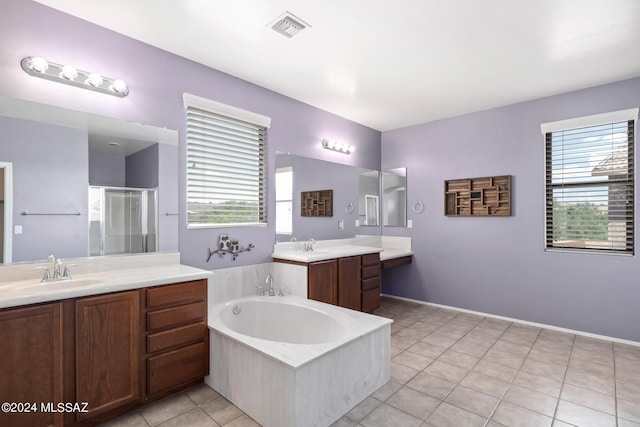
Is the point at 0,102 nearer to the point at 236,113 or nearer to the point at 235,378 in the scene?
the point at 236,113

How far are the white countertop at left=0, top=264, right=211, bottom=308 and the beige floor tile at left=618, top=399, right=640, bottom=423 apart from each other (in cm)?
287

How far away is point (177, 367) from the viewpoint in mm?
2146

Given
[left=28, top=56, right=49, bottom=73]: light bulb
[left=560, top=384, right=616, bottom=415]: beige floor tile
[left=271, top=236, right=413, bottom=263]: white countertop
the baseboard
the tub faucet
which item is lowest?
[left=560, top=384, right=616, bottom=415]: beige floor tile

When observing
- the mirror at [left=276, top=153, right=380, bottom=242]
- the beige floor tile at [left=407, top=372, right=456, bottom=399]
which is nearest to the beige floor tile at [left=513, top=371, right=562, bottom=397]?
the beige floor tile at [left=407, top=372, right=456, bottom=399]

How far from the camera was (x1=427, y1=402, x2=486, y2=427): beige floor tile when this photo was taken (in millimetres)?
1915

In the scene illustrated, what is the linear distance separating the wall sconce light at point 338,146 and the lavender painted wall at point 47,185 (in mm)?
2454

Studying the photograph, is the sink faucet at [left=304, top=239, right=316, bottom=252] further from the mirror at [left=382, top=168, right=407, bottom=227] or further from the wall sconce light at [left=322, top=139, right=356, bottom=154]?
the mirror at [left=382, top=168, right=407, bottom=227]

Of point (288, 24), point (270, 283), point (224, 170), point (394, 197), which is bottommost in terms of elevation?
point (270, 283)

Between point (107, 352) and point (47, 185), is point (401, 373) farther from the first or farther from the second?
point (47, 185)

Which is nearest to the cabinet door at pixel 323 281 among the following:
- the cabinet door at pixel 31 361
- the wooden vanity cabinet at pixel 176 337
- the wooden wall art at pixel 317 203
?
the wooden wall art at pixel 317 203

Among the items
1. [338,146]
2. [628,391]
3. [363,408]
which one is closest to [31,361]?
[363,408]

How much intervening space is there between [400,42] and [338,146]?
1.75m

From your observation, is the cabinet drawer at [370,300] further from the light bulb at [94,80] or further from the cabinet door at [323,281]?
the light bulb at [94,80]

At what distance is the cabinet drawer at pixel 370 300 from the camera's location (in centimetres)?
370
